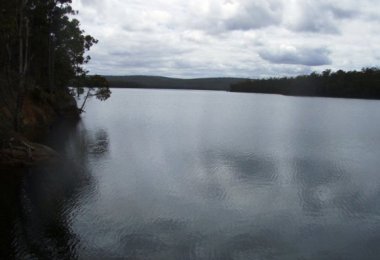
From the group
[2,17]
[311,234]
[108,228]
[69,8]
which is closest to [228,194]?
[311,234]

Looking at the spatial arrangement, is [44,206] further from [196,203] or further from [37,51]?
[37,51]

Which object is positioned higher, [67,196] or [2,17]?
[2,17]

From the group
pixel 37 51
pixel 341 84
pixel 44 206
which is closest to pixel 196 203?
pixel 44 206

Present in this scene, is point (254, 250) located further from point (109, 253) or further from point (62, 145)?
point (62, 145)

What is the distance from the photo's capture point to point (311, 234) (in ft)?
52.1

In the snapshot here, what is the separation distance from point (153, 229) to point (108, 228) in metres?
1.78

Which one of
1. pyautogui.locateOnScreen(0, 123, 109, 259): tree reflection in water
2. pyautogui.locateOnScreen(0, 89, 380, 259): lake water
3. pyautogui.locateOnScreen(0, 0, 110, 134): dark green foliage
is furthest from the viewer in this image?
pyautogui.locateOnScreen(0, 0, 110, 134): dark green foliage

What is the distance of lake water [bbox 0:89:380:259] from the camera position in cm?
1438

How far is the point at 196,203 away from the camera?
19562 millimetres

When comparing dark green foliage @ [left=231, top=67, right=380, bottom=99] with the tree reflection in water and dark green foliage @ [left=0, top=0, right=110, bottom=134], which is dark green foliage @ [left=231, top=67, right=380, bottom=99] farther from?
the tree reflection in water

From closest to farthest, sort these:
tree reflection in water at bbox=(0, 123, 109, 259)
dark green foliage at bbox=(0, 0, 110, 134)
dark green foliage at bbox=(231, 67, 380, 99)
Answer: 1. tree reflection in water at bbox=(0, 123, 109, 259)
2. dark green foliage at bbox=(0, 0, 110, 134)
3. dark green foliage at bbox=(231, 67, 380, 99)

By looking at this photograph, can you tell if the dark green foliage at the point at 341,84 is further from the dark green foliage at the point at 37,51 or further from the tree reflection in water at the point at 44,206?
the tree reflection in water at the point at 44,206

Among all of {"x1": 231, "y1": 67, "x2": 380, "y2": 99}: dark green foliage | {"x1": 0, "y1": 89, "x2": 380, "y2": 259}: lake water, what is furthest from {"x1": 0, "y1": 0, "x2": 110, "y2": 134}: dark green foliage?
{"x1": 231, "y1": 67, "x2": 380, "y2": 99}: dark green foliage

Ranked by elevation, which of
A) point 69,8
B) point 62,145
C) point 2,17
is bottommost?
point 62,145
